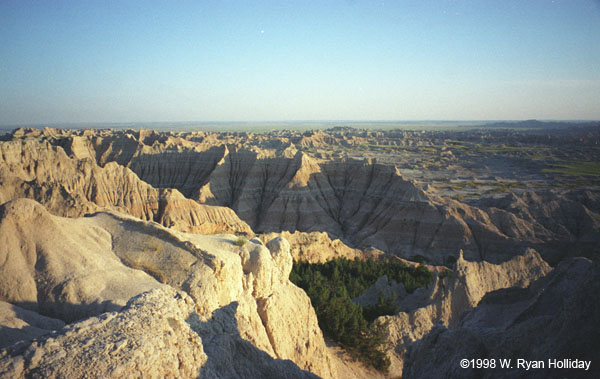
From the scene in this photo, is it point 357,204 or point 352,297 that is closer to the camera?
point 352,297

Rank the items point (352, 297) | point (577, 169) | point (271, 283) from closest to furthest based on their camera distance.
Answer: point (271, 283) < point (352, 297) < point (577, 169)

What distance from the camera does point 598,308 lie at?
620 centimetres

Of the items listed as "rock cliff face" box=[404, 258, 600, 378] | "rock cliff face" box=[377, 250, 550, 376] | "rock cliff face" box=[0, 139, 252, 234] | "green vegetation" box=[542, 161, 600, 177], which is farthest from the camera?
"green vegetation" box=[542, 161, 600, 177]

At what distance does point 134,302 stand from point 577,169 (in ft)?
453

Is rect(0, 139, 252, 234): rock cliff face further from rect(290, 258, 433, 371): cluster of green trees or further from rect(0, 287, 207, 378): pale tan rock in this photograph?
rect(0, 287, 207, 378): pale tan rock

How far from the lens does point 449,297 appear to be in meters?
23.2

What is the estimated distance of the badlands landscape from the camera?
6.65m

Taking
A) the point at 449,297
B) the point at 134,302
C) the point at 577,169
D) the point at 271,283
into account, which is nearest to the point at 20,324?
the point at 134,302

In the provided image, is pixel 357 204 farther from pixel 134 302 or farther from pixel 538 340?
pixel 134 302

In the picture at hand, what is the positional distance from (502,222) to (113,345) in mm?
52022

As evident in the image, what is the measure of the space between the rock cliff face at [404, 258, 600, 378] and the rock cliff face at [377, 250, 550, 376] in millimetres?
8376

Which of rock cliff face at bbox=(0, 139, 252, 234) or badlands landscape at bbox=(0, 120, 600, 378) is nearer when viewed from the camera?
badlands landscape at bbox=(0, 120, 600, 378)

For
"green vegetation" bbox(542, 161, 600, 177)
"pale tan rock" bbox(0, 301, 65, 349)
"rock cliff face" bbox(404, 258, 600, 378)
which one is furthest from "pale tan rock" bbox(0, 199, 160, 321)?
"green vegetation" bbox(542, 161, 600, 177)

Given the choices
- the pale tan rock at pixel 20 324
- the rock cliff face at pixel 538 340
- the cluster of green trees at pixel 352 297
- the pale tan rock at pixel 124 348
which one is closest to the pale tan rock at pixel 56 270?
the pale tan rock at pixel 20 324
